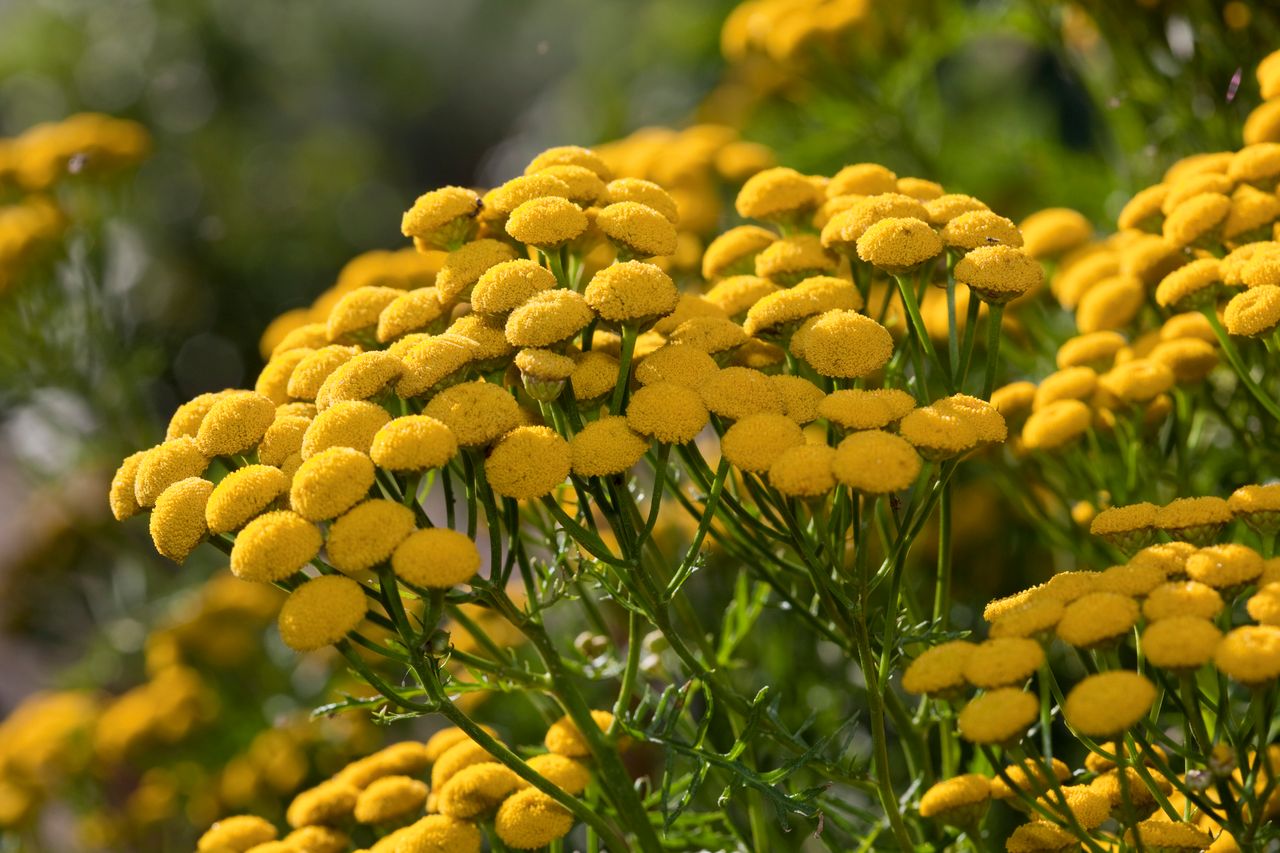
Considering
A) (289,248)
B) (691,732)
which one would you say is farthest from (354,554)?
(289,248)

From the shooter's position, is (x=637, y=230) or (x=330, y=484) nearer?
(x=330, y=484)

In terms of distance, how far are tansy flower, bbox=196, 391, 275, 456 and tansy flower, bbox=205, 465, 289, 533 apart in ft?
0.36

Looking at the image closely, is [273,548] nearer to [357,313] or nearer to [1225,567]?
[357,313]

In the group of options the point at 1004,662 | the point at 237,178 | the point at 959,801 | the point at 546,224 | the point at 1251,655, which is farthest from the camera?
the point at 237,178

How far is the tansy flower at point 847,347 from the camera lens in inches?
67.1

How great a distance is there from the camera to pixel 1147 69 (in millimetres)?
2748

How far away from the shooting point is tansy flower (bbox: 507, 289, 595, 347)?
5.41ft

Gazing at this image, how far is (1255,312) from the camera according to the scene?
1.75 m

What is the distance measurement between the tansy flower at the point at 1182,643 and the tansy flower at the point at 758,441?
0.46 metres

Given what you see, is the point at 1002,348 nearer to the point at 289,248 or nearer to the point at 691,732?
the point at 691,732

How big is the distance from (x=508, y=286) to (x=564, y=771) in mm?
682

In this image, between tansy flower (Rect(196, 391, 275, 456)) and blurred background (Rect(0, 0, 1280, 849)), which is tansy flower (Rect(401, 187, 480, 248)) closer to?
tansy flower (Rect(196, 391, 275, 456))

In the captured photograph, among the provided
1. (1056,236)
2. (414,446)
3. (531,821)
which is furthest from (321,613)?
(1056,236)

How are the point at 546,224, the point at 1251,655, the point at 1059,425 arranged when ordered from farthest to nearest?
the point at 1059,425 < the point at 546,224 < the point at 1251,655
